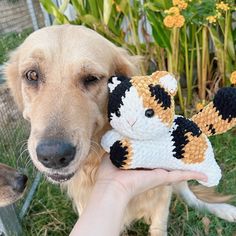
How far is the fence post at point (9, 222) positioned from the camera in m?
2.36

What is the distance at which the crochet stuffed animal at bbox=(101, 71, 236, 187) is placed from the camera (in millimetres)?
1553

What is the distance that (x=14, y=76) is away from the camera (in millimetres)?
2119

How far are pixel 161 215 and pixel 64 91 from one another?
1.09 m

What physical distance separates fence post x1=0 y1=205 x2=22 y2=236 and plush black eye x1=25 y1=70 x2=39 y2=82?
0.88 m

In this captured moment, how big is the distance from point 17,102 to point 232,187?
157cm

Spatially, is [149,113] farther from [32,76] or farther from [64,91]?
[32,76]

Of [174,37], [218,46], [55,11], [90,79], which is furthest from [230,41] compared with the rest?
[90,79]

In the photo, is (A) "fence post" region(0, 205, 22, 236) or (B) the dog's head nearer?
(B) the dog's head

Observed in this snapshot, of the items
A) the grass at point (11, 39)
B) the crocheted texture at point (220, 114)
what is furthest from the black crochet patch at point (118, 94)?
the grass at point (11, 39)

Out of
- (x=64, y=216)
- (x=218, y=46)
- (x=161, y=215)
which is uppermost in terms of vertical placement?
(x=218, y=46)

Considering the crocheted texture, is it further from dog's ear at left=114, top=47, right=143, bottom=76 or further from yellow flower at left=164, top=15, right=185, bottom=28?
yellow flower at left=164, top=15, right=185, bottom=28

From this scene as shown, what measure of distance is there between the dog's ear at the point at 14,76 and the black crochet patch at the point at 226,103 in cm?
98

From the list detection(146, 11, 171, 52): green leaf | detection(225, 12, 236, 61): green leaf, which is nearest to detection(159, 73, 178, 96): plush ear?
detection(146, 11, 171, 52): green leaf

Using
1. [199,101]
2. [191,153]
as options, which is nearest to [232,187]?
[199,101]
